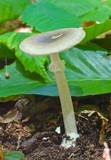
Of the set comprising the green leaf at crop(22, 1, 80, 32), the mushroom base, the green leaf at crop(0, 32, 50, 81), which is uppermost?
the green leaf at crop(22, 1, 80, 32)

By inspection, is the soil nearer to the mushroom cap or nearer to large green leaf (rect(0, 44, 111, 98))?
large green leaf (rect(0, 44, 111, 98))

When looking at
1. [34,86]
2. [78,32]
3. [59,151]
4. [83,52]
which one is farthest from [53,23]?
[59,151]

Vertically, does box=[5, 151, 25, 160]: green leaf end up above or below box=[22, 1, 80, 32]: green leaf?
below

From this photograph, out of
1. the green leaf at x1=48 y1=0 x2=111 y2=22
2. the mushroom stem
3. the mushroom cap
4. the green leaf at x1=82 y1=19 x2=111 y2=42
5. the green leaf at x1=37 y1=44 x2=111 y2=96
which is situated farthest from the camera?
the green leaf at x1=48 y1=0 x2=111 y2=22

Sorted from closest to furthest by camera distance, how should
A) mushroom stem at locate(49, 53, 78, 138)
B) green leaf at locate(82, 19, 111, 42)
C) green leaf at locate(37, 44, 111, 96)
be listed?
mushroom stem at locate(49, 53, 78, 138)
green leaf at locate(37, 44, 111, 96)
green leaf at locate(82, 19, 111, 42)

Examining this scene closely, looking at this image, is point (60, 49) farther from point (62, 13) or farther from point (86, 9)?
point (86, 9)

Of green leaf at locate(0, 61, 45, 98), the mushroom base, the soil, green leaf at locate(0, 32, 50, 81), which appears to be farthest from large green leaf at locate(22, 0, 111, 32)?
the mushroom base
